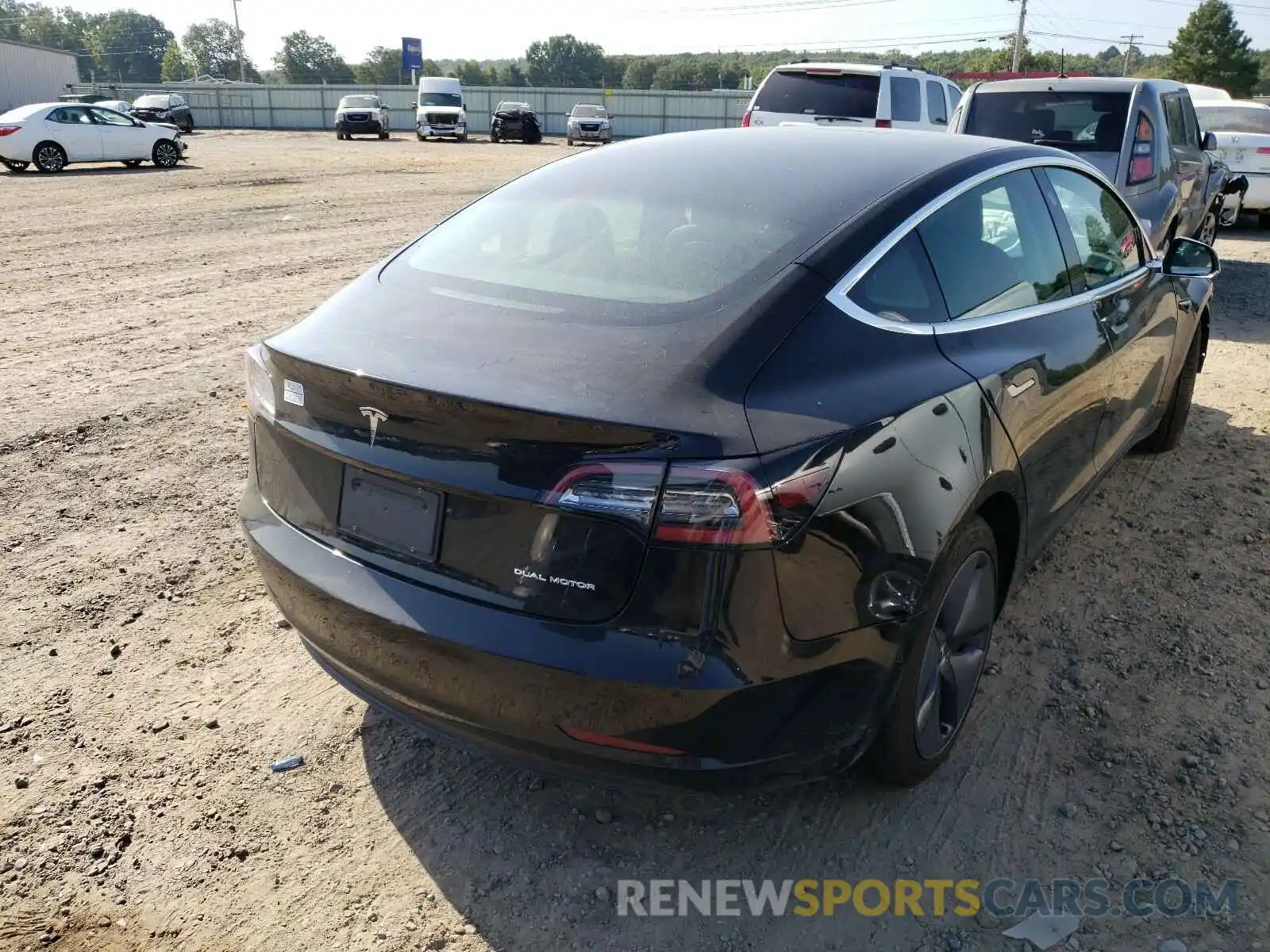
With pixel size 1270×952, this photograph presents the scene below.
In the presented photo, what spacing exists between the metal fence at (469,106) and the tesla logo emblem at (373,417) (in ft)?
196

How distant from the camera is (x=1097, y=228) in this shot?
13.3ft

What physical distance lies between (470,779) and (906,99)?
12335 mm

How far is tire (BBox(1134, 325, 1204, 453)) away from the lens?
17.3 feet

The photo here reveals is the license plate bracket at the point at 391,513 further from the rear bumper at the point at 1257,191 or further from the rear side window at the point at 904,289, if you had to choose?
the rear bumper at the point at 1257,191

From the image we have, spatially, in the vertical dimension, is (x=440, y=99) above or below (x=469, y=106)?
A: above

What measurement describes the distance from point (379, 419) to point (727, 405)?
2.68 ft

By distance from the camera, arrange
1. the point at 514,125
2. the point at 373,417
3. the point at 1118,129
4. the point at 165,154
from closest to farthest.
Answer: the point at 373,417, the point at 1118,129, the point at 165,154, the point at 514,125

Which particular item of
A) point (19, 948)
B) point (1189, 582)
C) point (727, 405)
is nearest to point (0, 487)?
point (19, 948)

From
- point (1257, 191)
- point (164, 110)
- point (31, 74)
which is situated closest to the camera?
point (1257, 191)

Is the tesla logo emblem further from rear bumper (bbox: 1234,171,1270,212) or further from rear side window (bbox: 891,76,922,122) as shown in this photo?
rear bumper (bbox: 1234,171,1270,212)

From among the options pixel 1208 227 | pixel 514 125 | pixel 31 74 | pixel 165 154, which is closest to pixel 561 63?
pixel 31 74

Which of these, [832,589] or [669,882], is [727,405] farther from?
[669,882]

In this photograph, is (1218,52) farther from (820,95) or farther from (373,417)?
(373,417)

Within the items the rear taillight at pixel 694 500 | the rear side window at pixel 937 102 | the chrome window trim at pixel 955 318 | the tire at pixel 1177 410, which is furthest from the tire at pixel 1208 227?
A: the rear taillight at pixel 694 500
